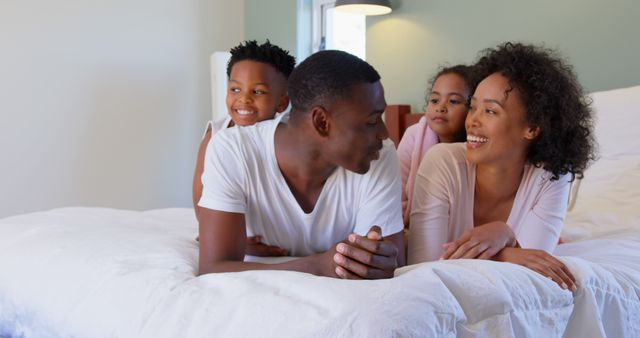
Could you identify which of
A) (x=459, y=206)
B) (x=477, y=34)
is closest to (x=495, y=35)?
(x=477, y=34)

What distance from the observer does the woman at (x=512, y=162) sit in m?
1.46

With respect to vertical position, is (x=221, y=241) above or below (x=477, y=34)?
below

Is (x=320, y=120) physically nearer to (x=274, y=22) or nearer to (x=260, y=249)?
(x=260, y=249)

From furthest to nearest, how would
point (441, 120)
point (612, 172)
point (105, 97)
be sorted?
point (105, 97) → point (612, 172) → point (441, 120)

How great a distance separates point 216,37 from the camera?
3.94 meters

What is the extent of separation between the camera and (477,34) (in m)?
2.86

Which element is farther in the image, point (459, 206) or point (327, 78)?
point (459, 206)

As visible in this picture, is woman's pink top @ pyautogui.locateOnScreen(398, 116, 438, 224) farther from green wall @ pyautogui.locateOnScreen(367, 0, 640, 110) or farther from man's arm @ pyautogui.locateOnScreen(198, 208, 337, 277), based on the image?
green wall @ pyautogui.locateOnScreen(367, 0, 640, 110)

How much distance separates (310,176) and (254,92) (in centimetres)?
53

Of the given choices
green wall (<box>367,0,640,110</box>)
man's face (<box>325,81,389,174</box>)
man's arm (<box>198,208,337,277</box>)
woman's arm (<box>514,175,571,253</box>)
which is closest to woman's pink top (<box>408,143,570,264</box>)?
woman's arm (<box>514,175,571,253</box>)

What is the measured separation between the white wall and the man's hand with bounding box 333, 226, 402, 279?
102 inches

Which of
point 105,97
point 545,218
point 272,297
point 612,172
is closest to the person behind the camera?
point 272,297

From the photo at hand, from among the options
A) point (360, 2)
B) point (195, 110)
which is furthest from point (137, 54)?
point (360, 2)

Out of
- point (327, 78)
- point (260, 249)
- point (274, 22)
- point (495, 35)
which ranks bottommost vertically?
point (260, 249)
